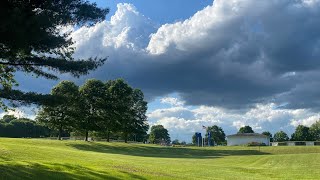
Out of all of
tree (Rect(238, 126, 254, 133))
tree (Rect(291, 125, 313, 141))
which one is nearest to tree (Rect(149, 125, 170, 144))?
tree (Rect(238, 126, 254, 133))

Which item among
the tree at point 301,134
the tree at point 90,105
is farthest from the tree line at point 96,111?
the tree at point 301,134

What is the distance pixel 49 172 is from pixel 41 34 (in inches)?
275

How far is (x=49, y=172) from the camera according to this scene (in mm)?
22141

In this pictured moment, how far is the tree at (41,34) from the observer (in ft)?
62.2

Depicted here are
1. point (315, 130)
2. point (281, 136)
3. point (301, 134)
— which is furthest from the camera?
point (281, 136)

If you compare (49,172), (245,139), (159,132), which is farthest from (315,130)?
(49,172)

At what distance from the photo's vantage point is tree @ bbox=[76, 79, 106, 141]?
281 feet

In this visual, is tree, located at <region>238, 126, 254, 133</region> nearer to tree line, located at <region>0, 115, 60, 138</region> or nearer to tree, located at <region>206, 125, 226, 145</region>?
tree, located at <region>206, 125, 226, 145</region>

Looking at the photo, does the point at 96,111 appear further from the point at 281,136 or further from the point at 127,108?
the point at 281,136

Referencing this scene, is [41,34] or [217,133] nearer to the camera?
[41,34]

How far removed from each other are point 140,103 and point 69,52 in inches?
3069

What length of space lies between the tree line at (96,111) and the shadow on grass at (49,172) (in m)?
55.3

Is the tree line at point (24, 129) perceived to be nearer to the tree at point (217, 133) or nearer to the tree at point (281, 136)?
the tree at point (217, 133)

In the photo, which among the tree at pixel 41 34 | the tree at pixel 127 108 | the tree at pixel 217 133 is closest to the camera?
the tree at pixel 41 34
